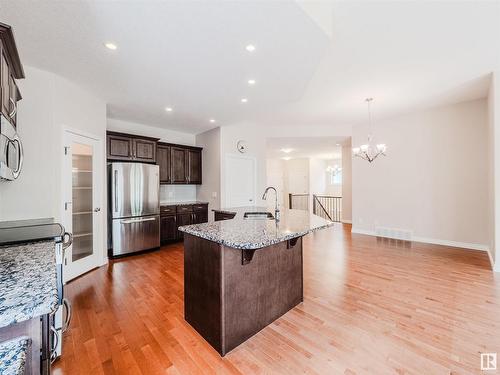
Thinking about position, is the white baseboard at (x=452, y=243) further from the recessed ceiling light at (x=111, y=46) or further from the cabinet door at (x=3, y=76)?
the cabinet door at (x=3, y=76)

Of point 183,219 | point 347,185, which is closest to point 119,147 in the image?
point 183,219

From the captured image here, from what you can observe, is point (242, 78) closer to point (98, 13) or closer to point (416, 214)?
point (98, 13)

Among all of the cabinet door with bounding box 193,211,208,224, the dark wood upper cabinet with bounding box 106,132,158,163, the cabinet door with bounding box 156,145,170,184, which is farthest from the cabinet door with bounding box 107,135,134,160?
the cabinet door with bounding box 193,211,208,224

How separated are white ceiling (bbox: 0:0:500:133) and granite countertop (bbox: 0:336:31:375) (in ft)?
7.16

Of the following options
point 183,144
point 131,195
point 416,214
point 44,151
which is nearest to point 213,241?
point 44,151

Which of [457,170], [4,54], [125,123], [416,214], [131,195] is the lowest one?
[416,214]

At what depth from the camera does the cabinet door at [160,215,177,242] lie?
4902mm

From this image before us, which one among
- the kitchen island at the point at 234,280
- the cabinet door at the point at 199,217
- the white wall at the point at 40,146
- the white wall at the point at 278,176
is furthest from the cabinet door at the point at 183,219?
the white wall at the point at 278,176

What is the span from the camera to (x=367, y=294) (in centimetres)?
267

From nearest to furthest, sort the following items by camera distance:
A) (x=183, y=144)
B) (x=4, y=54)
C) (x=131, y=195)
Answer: (x=4, y=54) < (x=131, y=195) < (x=183, y=144)

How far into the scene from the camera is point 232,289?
5.97ft

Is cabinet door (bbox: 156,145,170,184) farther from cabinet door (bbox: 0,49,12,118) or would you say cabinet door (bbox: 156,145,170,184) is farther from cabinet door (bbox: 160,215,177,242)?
cabinet door (bbox: 0,49,12,118)

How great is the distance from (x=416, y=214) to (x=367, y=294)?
11.3 ft

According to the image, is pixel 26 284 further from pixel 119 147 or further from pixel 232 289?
pixel 119 147
